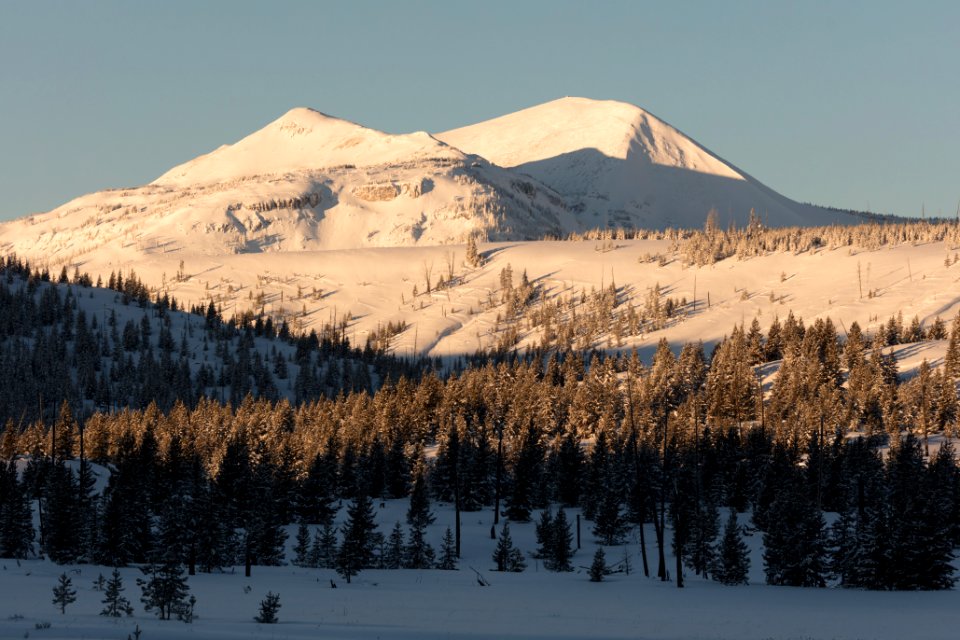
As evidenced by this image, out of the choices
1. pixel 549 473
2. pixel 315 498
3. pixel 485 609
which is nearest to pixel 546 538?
pixel 315 498

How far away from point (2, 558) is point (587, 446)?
83148mm

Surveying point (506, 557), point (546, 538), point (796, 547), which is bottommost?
point (506, 557)

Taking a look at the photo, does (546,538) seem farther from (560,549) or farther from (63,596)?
(63,596)

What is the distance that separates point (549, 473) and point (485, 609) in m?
76.8

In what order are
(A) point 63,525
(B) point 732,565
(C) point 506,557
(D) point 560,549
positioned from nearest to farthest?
(B) point 732,565, (A) point 63,525, (D) point 560,549, (C) point 506,557

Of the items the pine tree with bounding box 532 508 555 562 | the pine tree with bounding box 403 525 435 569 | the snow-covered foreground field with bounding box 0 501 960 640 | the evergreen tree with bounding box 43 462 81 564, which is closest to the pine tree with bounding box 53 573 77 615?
the snow-covered foreground field with bounding box 0 501 960 640

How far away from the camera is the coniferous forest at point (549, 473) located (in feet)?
207

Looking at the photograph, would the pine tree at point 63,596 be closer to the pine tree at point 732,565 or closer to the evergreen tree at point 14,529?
the evergreen tree at point 14,529

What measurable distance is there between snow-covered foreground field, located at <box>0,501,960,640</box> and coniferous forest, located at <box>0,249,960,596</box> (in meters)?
2.92

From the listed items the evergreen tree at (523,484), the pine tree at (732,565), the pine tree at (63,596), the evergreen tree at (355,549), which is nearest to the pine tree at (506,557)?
the evergreen tree at (355,549)

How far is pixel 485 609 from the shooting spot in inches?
1758

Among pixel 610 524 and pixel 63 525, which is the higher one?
pixel 63 525

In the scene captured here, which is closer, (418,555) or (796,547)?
(796,547)

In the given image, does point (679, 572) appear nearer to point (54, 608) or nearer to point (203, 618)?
point (203, 618)
